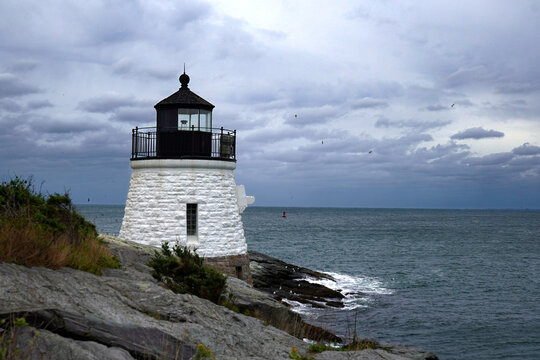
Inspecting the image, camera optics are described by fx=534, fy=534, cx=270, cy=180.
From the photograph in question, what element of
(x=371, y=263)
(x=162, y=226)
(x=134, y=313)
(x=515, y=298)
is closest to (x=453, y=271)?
(x=371, y=263)

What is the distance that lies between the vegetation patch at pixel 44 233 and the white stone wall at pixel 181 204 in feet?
16.4

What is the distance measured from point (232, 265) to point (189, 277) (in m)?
7.49

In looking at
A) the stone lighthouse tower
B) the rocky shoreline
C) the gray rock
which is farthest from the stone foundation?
the rocky shoreline

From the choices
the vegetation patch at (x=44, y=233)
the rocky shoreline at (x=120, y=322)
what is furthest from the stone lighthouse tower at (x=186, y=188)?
the rocky shoreline at (x=120, y=322)

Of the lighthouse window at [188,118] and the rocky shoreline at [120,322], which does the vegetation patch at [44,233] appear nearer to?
the rocky shoreline at [120,322]

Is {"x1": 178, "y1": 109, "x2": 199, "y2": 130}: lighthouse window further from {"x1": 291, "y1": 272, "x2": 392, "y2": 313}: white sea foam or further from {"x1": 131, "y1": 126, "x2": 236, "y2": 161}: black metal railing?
{"x1": 291, "y1": 272, "x2": 392, "y2": 313}: white sea foam

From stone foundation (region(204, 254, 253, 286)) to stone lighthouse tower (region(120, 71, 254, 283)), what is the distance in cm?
4

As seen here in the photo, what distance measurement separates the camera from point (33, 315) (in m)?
6.29

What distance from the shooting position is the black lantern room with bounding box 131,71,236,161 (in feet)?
62.3

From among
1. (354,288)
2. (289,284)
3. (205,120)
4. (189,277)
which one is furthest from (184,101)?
(354,288)

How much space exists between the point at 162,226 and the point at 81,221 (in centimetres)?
534

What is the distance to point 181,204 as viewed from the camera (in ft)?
61.3

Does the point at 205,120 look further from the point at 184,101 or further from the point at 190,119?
the point at 184,101

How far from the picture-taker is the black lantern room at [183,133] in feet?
62.3
